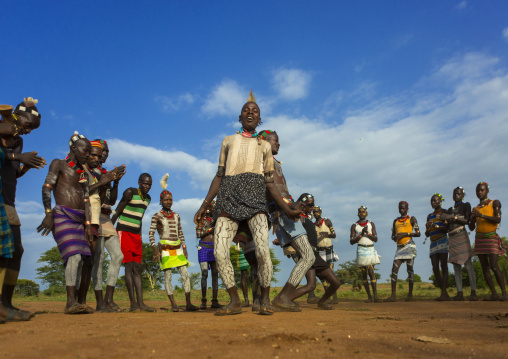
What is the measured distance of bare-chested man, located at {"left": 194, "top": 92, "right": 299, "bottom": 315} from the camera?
529 cm

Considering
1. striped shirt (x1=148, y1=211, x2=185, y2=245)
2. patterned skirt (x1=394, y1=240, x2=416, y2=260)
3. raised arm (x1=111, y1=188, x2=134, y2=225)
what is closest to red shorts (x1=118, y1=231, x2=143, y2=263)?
raised arm (x1=111, y1=188, x2=134, y2=225)

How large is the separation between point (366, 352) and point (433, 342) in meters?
0.78

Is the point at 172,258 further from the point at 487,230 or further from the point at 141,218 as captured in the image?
the point at 487,230

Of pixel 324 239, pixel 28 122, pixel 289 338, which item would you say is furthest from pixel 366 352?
pixel 324 239

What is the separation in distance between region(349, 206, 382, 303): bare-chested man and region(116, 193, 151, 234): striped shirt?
231 inches

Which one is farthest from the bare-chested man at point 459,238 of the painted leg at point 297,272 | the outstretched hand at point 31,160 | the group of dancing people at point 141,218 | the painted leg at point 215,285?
the outstretched hand at point 31,160

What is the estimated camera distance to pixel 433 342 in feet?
11.1

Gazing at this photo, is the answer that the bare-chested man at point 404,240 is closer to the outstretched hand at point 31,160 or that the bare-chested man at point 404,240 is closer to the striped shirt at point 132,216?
the striped shirt at point 132,216

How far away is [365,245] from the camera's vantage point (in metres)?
11.2

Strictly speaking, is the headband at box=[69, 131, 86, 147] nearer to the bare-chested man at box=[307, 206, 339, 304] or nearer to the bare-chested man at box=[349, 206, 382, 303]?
the bare-chested man at box=[307, 206, 339, 304]

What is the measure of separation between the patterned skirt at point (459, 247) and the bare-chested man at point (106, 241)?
802cm

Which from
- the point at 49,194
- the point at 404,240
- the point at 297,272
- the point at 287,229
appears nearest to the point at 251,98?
the point at 287,229

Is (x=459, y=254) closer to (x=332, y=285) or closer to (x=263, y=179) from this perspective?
(x=332, y=285)

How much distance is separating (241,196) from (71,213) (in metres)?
2.43
